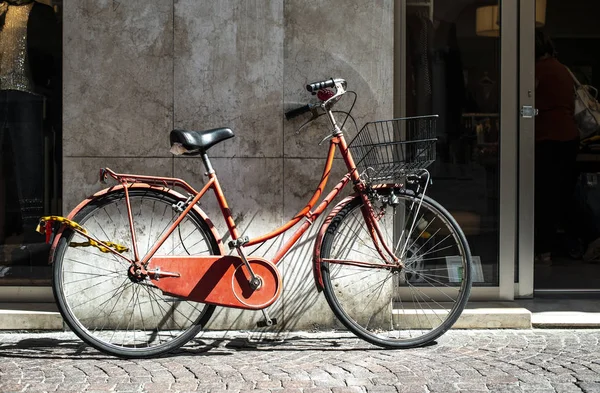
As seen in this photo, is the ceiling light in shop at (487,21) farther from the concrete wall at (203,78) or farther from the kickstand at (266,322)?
the kickstand at (266,322)

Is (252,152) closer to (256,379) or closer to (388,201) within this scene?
(388,201)

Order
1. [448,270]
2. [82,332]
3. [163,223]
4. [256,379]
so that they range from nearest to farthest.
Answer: [256,379] < [82,332] < [163,223] < [448,270]

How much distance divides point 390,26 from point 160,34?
1.47 meters

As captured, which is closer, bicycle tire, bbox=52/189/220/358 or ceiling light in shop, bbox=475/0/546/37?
bicycle tire, bbox=52/189/220/358

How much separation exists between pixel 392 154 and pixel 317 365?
139 cm

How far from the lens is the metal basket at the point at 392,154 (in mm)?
5660

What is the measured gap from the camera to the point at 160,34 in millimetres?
6234

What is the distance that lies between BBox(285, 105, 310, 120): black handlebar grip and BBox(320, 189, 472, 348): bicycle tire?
62 cm

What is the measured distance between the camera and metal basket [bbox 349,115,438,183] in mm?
5660

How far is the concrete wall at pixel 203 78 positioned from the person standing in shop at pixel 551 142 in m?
2.97

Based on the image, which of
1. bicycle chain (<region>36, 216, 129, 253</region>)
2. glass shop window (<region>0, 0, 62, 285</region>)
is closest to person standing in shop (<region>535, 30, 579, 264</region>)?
glass shop window (<region>0, 0, 62, 285</region>)

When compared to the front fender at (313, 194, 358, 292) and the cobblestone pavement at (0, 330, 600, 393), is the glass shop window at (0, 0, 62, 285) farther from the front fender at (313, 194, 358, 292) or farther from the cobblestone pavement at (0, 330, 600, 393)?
the front fender at (313, 194, 358, 292)

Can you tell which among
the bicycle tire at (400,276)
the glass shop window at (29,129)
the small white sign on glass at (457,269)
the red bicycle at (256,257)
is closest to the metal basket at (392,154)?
the red bicycle at (256,257)

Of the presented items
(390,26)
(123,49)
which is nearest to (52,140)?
(123,49)
